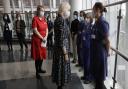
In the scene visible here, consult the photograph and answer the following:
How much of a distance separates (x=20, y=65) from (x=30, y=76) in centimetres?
110

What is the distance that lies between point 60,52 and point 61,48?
0.09 metres

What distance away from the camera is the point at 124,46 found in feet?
9.90

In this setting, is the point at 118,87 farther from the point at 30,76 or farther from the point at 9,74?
the point at 9,74

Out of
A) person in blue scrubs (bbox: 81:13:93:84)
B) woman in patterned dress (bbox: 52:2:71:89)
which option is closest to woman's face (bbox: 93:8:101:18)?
woman in patterned dress (bbox: 52:2:71:89)

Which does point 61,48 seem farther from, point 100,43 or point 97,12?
point 97,12

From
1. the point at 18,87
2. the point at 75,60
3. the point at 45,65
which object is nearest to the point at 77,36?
the point at 75,60

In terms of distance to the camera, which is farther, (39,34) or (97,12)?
(39,34)

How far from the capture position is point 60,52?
3.55m

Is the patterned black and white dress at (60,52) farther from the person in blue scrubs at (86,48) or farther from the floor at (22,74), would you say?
the person in blue scrubs at (86,48)

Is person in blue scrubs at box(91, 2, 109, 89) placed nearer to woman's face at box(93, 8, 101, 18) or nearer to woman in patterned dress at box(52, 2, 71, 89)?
woman's face at box(93, 8, 101, 18)

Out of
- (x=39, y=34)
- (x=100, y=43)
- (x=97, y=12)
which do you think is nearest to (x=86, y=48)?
(x=39, y=34)

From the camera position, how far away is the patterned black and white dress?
340 cm

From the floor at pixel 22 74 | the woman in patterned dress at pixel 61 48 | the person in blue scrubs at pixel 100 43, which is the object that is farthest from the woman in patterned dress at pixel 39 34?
the person in blue scrubs at pixel 100 43

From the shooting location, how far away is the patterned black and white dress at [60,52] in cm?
340
